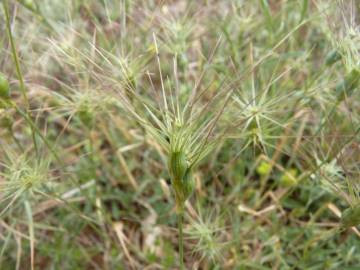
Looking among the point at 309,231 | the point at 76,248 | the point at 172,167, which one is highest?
the point at 172,167

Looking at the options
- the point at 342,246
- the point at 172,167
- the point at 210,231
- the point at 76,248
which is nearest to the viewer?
the point at 172,167

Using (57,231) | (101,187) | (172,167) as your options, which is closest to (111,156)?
(101,187)

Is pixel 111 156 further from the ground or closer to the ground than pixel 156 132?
closer to the ground

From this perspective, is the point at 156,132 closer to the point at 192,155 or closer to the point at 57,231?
the point at 192,155

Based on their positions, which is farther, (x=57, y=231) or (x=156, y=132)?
(x=57, y=231)

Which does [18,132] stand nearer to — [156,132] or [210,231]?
[210,231]

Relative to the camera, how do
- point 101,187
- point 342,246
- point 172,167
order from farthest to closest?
point 101,187, point 342,246, point 172,167
